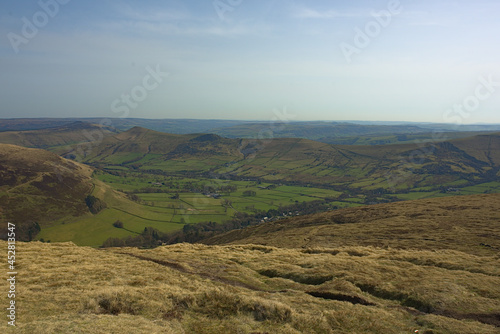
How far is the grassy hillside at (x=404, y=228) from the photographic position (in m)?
38.5

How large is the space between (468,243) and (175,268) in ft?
120

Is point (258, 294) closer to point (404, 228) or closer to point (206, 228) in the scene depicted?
point (404, 228)

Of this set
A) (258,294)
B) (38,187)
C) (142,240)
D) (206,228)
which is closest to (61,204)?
(38,187)

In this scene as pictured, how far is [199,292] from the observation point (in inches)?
794

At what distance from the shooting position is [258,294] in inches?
824

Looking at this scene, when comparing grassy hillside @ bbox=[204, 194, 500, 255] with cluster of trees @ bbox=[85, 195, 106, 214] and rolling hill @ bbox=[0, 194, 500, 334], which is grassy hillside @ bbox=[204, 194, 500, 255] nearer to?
rolling hill @ bbox=[0, 194, 500, 334]

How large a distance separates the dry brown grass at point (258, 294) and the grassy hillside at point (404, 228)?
8892 mm

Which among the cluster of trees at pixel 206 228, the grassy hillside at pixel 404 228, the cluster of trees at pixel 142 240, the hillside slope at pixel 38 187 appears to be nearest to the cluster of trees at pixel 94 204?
the hillside slope at pixel 38 187

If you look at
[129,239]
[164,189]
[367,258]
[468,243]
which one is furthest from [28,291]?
[164,189]

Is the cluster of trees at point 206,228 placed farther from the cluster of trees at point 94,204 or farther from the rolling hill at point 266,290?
the rolling hill at point 266,290

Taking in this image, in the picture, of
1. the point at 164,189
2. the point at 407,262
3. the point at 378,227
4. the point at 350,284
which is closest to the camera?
the point at 350,284

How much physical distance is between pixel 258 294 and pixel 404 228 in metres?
36.6

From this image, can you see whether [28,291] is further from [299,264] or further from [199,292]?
[299,264]

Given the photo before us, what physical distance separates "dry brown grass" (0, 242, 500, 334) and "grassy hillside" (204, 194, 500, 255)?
29.2 feet
